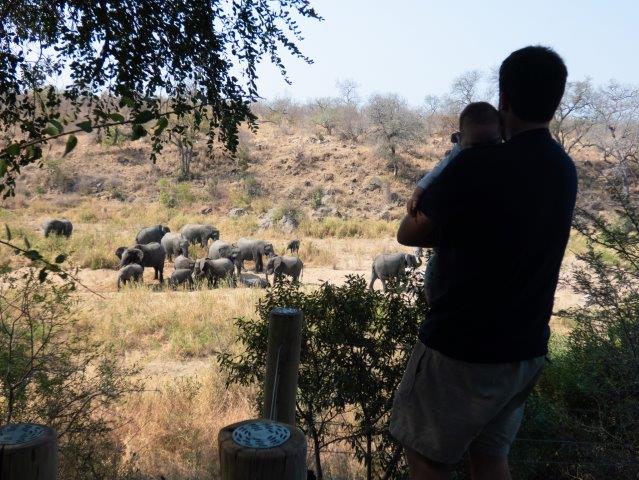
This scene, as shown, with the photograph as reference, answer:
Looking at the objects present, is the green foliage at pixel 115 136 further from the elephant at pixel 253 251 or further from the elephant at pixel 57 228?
the elephant at pixel 57 228

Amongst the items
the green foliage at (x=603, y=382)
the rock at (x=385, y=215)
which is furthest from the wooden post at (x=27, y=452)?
the rock at (x=385, y=215)

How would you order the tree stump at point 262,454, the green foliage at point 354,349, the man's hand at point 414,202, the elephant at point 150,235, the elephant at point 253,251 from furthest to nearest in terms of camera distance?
the elephant at point 150,235 < the elephant at point 253,251 < the green foliage at point 354,349 < the man's hand at point 414,202 < the tree stump at point 262,454

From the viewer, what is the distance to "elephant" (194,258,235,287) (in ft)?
50.5

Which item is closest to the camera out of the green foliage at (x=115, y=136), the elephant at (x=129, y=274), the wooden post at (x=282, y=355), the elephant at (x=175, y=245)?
the wooden post at (x=282, y=355)

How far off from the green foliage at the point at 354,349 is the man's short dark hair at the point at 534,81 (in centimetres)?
218

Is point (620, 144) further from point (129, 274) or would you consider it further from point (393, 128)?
point (393, 128)

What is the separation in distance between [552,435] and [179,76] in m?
3.95

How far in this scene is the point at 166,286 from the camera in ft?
49.7

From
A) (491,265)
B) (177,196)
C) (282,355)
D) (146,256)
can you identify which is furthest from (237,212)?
(491,265)

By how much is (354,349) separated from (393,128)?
3574 cm

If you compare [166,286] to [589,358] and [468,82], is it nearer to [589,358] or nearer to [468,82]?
[589,358]

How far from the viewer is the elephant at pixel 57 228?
21.6 m

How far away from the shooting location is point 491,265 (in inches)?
64.5

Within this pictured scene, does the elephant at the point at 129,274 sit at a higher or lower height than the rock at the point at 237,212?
lower
